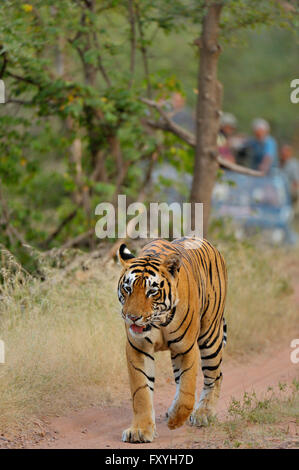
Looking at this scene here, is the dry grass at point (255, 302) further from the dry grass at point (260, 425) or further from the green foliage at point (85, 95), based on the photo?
the dry grass at point (260, 425)

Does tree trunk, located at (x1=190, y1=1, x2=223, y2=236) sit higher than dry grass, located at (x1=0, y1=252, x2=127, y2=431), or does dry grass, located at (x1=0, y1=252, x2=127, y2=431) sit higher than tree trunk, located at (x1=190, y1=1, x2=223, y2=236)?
tree trunk, located at (x1=190, y1=1, x2=223, y2=236)

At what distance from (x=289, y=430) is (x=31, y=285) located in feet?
9.24

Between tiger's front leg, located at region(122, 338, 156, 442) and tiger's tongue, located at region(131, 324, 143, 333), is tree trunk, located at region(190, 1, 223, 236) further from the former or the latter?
tiger's tongue, located at region(131, 324, 143, 333)

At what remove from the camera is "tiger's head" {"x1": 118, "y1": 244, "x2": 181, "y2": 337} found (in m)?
4.75

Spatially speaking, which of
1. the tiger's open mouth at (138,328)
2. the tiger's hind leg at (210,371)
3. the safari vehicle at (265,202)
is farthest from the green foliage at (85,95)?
the tiger's open mouth at (138,328)

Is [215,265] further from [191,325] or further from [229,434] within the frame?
[229,434]

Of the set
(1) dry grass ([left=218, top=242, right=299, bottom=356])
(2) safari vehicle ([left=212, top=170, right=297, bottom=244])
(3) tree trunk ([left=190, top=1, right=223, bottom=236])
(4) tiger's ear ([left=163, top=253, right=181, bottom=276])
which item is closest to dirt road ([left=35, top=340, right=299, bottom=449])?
(1) dry grass ([left=218, top=242, right=299, bottom=356])

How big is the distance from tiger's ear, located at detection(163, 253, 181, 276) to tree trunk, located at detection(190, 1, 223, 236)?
392cm

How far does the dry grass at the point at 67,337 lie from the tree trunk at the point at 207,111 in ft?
3.76

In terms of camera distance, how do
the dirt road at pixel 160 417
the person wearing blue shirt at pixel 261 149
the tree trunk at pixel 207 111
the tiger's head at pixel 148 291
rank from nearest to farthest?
the tiger's head at pixel 148 291 < the dirt road at pixel 160 417 < the tree trunk at pixel 207 111 < the person wearing blue shirt at pixel 261 149

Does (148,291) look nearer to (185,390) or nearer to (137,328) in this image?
(137,328)

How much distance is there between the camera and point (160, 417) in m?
5.97

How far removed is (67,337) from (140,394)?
1.66 metres

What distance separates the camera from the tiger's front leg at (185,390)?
5.09 meters
